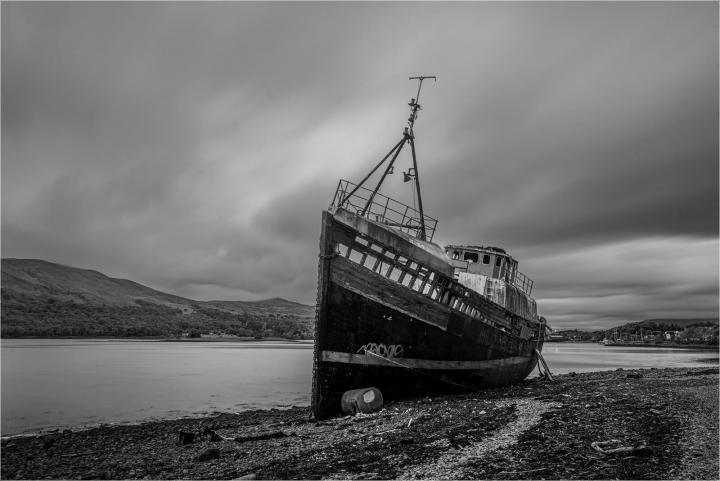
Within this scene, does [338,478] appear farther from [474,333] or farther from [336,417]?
[474,333]

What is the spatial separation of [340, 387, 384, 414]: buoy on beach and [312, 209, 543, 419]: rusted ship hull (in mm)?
285

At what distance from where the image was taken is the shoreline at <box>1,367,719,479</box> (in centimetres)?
828

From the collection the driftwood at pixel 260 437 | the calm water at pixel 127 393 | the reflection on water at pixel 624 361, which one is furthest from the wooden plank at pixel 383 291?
the reflection on water at pixel 624 361

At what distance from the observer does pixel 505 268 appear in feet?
78.5

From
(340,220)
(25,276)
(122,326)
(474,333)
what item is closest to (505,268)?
(474,333)

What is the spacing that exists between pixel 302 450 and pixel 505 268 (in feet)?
52.8

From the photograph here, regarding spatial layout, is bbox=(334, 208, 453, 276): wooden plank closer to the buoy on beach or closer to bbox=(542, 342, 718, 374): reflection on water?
the buoy on beach

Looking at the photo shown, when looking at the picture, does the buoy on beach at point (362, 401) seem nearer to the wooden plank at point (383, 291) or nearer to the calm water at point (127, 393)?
the wooden plank at point (383, 291)

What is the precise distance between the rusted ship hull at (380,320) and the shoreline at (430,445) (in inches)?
38.1

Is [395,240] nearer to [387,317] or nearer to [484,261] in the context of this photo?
[387,317]

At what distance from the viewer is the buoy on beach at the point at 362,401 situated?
14445mm

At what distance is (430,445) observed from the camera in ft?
32.9

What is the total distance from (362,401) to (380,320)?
2.50 m

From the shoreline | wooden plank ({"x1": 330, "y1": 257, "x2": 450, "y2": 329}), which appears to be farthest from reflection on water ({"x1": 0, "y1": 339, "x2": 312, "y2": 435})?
wooden plank ({"x1": 330, "y1": 257, "x2": 450, "y2": 329})
